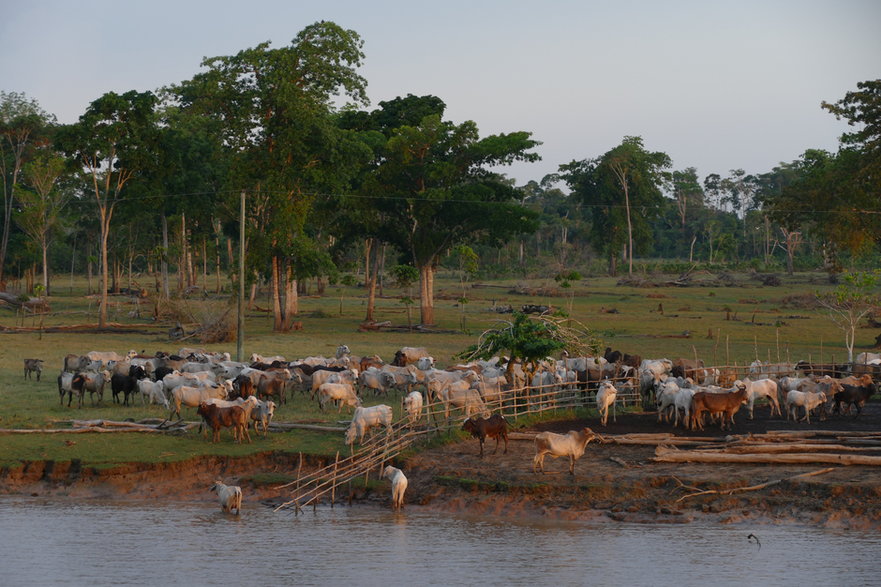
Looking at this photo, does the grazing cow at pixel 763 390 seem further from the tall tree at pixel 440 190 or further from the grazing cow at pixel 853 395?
the tall tree at pixel 440 190

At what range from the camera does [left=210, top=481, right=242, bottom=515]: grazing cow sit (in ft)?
53.6

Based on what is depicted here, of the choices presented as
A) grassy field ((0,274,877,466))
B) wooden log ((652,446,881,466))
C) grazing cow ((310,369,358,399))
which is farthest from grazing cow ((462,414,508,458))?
grazing cow ((310,369,358,399))

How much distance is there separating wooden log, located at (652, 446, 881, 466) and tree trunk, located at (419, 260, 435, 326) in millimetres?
31518

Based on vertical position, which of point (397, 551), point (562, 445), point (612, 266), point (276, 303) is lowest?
point (397, 551)

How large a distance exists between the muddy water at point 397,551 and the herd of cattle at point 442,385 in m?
3.36

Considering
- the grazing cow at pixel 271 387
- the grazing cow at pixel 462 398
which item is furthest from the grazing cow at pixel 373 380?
the grazing cow at pixel 462 398

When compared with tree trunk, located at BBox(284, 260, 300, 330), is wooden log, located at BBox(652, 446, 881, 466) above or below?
below

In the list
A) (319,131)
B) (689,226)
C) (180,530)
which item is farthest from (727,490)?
(689,226)

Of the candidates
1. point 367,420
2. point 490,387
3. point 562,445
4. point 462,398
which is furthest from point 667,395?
point 367,420

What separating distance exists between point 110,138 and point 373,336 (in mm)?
15460

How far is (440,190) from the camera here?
4897cm

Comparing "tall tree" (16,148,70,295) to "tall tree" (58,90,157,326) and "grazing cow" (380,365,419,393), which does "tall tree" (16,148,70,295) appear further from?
"grazing cow" (380,365,419,393)

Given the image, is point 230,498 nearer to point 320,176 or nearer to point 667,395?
point 667,395

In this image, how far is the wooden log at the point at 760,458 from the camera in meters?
17.1
